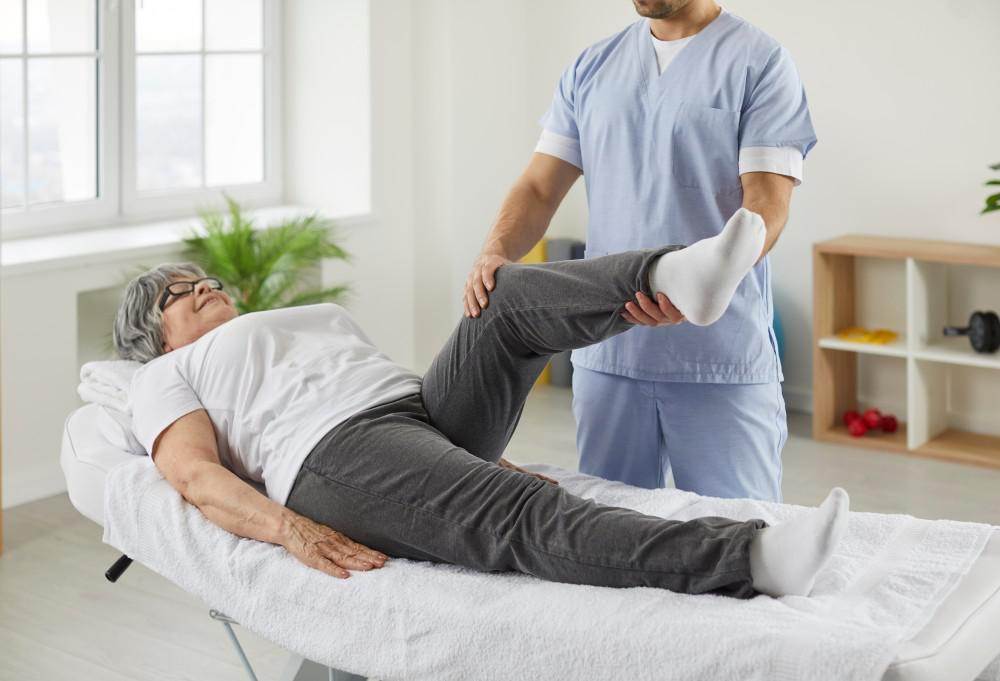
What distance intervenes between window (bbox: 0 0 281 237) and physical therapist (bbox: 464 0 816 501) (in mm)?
2154

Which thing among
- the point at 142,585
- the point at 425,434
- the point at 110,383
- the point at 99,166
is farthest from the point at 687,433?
the point at 99,166

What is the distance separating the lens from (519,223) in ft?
7.33

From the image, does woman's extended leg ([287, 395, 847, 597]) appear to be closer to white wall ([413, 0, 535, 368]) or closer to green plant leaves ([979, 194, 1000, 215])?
green plant leaves ([979, 194, 1000, 215])

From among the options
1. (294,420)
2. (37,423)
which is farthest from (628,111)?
(37,423)

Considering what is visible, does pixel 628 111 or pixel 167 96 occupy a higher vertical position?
pixel 167 96

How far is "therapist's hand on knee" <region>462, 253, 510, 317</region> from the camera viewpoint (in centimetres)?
193

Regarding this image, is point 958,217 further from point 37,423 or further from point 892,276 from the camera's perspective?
point 37,423

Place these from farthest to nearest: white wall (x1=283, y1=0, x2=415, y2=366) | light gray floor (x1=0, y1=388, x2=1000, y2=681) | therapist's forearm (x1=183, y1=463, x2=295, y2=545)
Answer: white wall (x1=283, y1=0, x2=415, y2=366) → light gray floor (x1=0, y1=388, x2=1000, y2=681) → therapist's forearm (x1=183, y1=463, x2=295, y2=545)

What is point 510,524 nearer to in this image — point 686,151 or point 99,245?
point 686,151

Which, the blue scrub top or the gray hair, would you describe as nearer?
the blue scrub top

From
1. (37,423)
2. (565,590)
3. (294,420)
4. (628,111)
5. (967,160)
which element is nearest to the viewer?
(565,590)

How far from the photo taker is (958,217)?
13.4 ft

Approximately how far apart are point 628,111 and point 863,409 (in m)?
2.50

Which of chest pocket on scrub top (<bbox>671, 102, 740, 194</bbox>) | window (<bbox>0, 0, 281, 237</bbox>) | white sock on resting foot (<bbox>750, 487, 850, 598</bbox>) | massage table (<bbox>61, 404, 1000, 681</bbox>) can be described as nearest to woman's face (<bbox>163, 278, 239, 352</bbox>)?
massage table (<bbox>61, 404, 1000, 681</bbox>)
